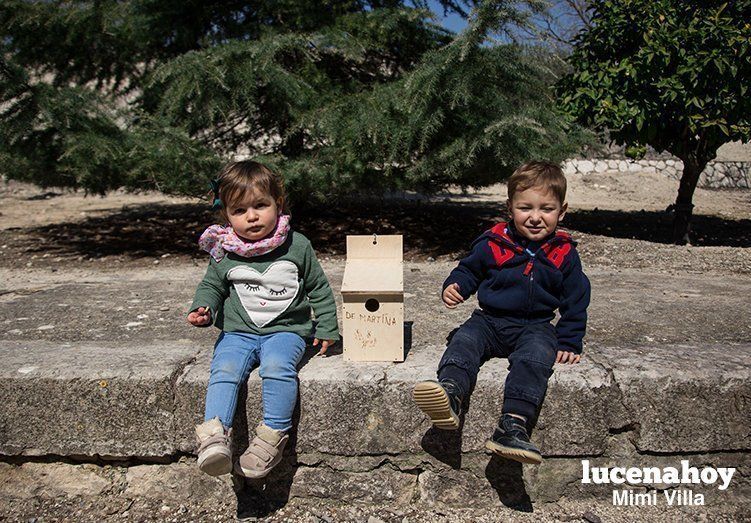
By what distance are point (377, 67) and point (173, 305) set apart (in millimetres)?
3522

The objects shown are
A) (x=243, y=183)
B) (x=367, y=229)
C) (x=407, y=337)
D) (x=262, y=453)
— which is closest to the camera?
(x=262, y=453)

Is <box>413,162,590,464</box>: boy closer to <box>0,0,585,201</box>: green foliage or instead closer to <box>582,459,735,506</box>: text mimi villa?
<box>582,459,735,506</box>: text mimi villa

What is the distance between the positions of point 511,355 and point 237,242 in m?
1.14

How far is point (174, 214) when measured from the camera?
8.03 meters

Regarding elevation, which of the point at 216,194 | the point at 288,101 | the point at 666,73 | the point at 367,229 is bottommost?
the point at 367,229

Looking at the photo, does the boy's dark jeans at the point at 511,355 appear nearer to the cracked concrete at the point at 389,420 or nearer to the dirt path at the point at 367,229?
the cracked concrete at the point at 389,420

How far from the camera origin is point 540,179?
2365 millimetres

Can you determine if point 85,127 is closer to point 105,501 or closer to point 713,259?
point 105,501

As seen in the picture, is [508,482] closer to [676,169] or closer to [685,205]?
[685,205]

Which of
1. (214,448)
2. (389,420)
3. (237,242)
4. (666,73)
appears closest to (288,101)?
(237,242)

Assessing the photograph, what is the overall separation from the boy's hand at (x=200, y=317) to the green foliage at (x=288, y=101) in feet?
9.14

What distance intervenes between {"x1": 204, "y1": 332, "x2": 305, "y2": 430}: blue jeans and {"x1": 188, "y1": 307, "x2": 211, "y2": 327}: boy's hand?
5.7 inches

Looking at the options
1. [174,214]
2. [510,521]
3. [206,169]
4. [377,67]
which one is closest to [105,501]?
[510,521]

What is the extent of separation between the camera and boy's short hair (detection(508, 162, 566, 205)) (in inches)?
93.0
